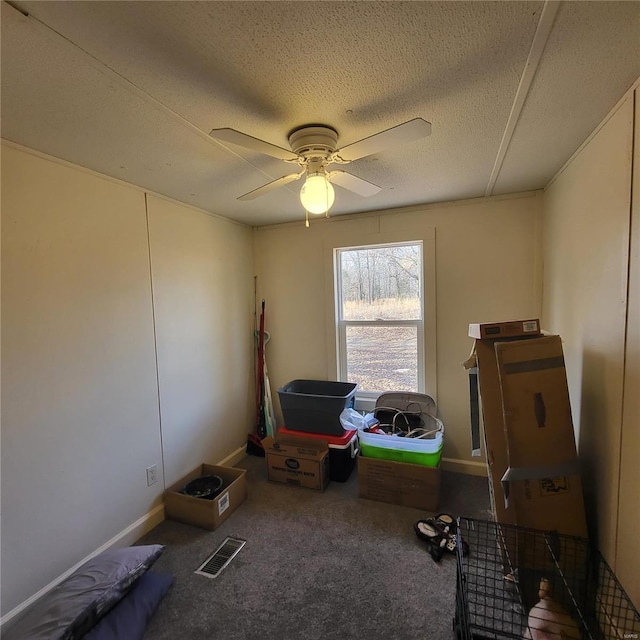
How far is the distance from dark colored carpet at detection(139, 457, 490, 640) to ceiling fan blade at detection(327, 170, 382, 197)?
2.09 metres

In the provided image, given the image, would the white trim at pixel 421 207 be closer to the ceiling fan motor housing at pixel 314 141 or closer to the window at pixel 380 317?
the window at pixel 380 317

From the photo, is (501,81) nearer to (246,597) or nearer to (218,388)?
(246,597)

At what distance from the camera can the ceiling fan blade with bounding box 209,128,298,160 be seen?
1.20 metres

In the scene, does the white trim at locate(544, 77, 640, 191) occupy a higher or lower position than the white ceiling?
lower


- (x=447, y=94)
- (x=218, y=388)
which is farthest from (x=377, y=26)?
(x=218, y=388)

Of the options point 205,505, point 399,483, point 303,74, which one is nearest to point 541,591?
point 399,483

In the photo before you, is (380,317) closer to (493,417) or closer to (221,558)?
(493,417)

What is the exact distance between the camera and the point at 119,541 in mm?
2033

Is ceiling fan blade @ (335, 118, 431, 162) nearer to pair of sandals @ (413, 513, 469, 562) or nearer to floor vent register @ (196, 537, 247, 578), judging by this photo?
pair of sandals @ (413, 513, 469, 562)

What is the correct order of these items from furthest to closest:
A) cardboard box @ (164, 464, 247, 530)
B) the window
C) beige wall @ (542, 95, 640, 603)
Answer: the window < cardboard box @ (164, 464, 247, 530) < beige wall @ (542, 95, 640, 603)

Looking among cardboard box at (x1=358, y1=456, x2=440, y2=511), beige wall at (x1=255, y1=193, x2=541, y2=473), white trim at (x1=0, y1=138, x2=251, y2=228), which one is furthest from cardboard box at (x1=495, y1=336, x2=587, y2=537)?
white trim at (x1=0, y1=138, x2=251, y2=228)

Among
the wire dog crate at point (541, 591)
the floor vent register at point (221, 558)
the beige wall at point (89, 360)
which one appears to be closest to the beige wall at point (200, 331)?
the beige wall at point (89, 360)

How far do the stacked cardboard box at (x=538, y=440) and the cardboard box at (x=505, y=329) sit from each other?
11 cm

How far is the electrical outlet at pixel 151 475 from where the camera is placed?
2268mm
